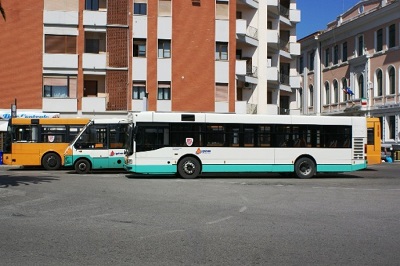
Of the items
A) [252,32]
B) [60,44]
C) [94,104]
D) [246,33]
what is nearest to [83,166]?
[94,104]

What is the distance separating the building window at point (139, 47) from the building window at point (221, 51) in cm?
567

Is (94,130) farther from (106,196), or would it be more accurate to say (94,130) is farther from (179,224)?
(179,224)

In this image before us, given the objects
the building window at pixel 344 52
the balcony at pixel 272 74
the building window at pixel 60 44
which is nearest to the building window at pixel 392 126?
the building window at pixel 344 52

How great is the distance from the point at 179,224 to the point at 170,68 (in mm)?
29744

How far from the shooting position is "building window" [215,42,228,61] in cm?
3969

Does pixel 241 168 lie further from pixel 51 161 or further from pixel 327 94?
pixel 327 94

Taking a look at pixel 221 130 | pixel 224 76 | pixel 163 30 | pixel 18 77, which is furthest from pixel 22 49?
pixel 221 130

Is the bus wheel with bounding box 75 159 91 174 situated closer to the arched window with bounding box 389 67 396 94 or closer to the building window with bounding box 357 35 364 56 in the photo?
the arched window with bounding box 389 67 396 94

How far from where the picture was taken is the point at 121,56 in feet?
125

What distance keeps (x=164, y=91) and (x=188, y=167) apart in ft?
59.0

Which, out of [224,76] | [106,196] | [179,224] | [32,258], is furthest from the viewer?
[224,76]

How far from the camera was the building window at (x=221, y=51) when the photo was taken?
130 ft

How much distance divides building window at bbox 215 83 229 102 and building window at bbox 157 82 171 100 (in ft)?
12.3

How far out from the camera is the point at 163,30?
38.7 metres
